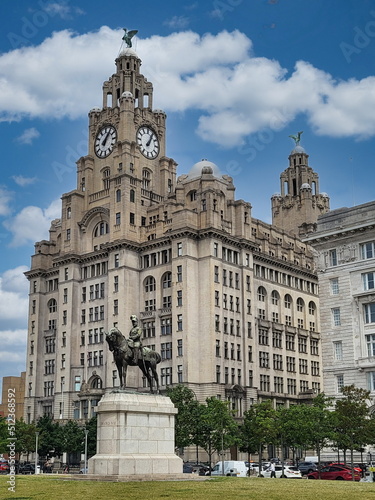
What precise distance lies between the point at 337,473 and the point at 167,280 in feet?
174

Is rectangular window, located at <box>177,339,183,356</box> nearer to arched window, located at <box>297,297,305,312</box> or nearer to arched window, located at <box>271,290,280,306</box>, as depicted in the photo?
arched window, located at <box>271,290,280,306</box>

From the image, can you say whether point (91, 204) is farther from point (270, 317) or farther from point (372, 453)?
point (372, 453)

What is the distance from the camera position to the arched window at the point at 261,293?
118m

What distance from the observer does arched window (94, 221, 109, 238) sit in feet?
395

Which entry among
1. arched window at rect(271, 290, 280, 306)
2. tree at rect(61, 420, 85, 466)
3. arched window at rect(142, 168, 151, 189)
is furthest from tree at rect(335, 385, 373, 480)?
arched window at rect(142, 168, 151, 189)

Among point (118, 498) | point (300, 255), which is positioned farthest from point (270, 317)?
point (118, 498)

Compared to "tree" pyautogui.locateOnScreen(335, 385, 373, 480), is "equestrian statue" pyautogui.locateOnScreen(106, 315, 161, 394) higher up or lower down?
higher up

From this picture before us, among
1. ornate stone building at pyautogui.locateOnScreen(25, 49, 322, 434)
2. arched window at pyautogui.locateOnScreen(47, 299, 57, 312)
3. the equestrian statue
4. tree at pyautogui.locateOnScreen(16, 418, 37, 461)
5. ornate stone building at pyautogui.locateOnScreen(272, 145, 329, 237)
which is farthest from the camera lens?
ornate stone building at pyautogui.locateOnScreen(272, 145, 329, 237)

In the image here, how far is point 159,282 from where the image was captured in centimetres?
11056

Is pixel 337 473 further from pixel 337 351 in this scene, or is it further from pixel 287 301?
pixel 287 301

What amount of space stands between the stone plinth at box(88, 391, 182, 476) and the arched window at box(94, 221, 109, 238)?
255 ft

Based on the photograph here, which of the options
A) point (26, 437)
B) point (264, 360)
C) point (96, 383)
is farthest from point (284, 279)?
point (26, 437)

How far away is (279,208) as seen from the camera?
152000 mm

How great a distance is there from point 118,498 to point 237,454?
7905 centimetres
